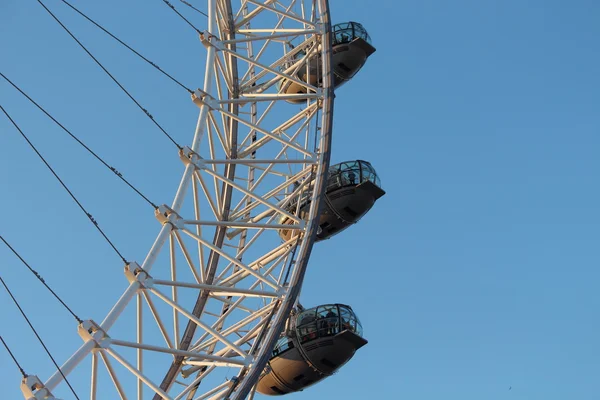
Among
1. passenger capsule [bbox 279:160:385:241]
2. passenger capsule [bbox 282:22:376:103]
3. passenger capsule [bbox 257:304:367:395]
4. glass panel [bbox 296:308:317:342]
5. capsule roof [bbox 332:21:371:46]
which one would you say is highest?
capsule roof [bbox 332:21:371:46]

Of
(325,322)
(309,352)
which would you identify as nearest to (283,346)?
(309,352)

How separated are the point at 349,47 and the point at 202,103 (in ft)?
38.2

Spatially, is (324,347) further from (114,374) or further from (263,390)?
(114,374)

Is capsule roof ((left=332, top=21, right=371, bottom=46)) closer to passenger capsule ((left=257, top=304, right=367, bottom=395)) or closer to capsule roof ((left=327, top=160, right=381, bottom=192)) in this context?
Answer: capsule roof ((left=327, top=160, right=381, bottom=192))

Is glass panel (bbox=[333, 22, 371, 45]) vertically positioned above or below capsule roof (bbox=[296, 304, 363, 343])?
above

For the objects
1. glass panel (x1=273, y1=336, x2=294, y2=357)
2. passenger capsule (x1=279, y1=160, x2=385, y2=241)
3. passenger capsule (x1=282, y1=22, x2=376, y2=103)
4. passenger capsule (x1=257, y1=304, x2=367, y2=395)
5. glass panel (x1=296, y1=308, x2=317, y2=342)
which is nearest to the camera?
passenger capsule (x1=257, y1=304, x2=367, y2=395)

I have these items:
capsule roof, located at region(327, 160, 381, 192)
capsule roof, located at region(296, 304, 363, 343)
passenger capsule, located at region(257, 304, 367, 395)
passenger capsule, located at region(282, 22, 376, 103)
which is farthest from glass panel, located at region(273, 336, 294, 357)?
passenger capsule, located at region(282, 22, 376, 103)

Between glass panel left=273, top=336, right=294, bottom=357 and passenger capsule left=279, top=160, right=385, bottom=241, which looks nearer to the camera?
glass panel left=273, top=336, right=294, bottom=357

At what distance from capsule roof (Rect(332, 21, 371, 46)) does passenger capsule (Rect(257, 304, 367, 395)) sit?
43.2 ft

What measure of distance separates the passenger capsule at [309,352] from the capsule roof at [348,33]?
518 inches

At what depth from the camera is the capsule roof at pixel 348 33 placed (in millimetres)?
40562

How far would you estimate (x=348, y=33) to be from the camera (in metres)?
40.8

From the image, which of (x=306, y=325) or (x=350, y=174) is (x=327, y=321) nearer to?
(x=306, y=325)

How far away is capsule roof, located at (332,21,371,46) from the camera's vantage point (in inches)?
1597
